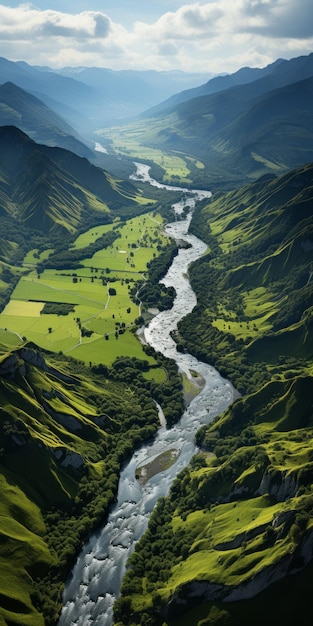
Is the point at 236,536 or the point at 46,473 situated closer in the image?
the point at 236,536

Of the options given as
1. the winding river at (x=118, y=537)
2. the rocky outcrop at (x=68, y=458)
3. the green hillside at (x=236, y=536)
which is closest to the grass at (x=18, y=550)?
the winding river at (x=118, y=537)

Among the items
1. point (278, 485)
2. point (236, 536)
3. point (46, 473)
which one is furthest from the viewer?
point (46, 473)

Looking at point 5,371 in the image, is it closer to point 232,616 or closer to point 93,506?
point 93,506

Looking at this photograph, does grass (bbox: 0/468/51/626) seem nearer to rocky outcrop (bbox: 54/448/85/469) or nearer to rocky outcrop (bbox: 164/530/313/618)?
rocky outcrop (bbox: 54/448/85/469)

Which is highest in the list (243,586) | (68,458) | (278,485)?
(68,458)

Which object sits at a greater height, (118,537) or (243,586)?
(243,586)

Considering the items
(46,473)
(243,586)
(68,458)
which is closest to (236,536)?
(243,586)

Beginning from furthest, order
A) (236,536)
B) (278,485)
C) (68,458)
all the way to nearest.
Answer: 1. (68,458)
2. (278,485)
3. (236,536)

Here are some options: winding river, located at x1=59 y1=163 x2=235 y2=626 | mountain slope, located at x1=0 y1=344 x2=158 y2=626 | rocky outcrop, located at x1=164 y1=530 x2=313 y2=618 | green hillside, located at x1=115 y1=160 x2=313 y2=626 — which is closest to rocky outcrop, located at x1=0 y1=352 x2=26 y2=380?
mountain slope, located at x1=0 y1=344 x2=158 y2=626

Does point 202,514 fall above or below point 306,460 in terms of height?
below

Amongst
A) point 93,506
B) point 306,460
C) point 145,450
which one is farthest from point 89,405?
point 306,460

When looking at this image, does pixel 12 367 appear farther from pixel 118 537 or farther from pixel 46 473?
pixel 118 537
